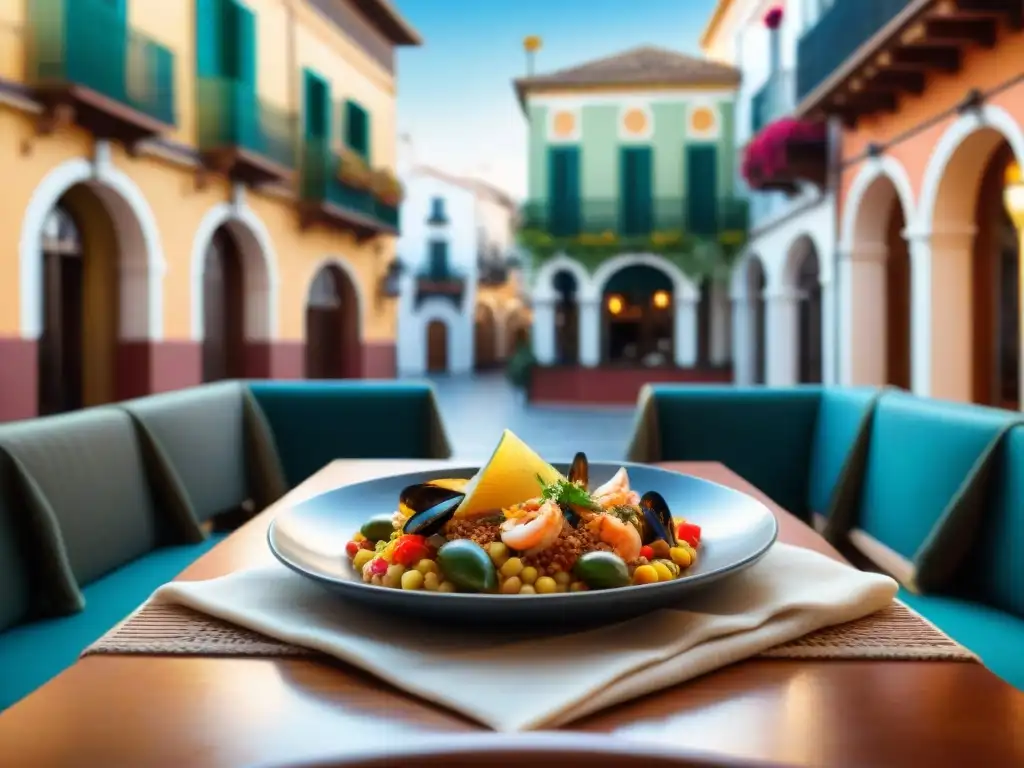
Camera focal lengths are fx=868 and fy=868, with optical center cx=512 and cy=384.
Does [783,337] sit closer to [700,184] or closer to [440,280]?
[700,184]

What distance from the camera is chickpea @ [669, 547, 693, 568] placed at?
51.5 inches

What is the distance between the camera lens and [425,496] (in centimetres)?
140

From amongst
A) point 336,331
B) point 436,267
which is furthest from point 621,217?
point 436,267

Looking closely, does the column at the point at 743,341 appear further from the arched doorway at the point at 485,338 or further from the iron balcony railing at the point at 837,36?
the arched doorway at the point at 485,338

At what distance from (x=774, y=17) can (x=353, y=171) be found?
673cm

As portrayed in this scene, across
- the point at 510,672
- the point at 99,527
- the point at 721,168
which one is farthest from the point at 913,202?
the point at 721,168

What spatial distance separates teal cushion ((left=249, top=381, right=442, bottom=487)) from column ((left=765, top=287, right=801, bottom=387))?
1001 centimetres

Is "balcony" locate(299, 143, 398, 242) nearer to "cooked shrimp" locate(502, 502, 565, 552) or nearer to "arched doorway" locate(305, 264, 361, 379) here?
"arched doorway" locate(305, 264, 361, 379)

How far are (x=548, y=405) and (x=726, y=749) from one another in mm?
16568

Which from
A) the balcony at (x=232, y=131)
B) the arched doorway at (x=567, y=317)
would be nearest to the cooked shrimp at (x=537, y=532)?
the balcony at (x=232, y=131)

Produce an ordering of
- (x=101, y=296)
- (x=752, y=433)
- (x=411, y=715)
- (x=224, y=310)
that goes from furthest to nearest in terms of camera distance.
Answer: (x=224, y=310), (x=101, y=296), (x=752, y=433), (x=411, y=715)

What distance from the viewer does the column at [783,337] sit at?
1352 centimetres

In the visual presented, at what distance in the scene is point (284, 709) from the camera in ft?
3.13

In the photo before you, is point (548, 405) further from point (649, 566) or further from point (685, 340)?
point (649, 566)
